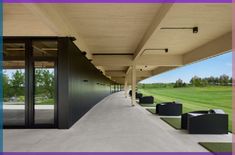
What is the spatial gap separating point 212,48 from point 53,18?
6848mm

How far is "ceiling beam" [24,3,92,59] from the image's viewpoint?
4873 mm

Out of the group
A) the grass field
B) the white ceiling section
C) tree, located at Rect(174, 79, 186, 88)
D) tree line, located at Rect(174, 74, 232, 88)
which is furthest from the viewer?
tree, located at Rect(174, 79, 186, 88)

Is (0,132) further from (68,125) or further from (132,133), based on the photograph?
(132,133)

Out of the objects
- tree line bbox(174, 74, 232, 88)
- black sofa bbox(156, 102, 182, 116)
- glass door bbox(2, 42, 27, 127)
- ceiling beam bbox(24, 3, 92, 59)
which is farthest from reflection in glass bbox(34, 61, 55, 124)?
tree line bbox(174, 74, 232, 88)

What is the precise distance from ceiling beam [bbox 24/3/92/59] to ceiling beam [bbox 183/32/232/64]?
5272mm

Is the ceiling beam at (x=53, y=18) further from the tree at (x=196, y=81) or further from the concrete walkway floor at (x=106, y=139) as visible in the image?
the tree at (x=196, y=81)

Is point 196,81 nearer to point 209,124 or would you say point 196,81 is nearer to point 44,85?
point 209,124

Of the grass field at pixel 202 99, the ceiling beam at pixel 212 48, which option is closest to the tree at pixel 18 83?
the grass field at pixel 202 99

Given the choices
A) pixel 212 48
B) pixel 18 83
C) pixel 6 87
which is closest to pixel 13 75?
pixel 18 83

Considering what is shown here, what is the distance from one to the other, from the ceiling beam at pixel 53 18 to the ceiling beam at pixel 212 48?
5272 mm

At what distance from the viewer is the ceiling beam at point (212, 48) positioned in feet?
29.1

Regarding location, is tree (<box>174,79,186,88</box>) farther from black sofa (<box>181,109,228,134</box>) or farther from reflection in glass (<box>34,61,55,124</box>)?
reflection in glass (<box>34,61,55,124</box>)

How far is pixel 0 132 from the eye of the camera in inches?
268

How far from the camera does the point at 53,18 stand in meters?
5.80
